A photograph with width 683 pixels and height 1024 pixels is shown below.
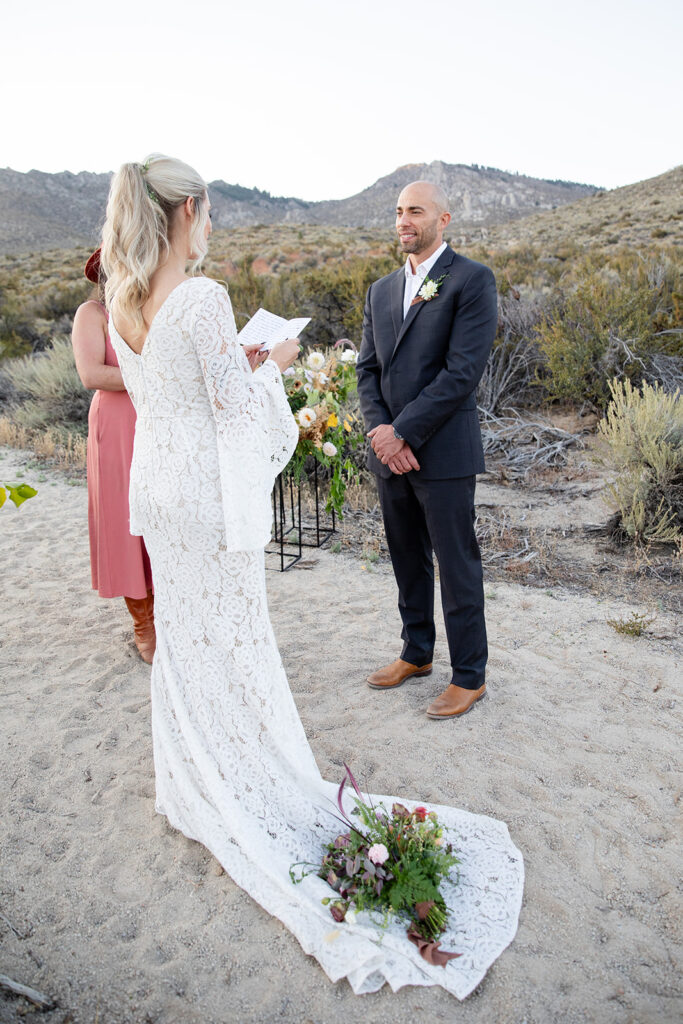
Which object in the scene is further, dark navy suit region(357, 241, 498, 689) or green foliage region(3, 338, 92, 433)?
green foliage region(3, 338, 92, 433)

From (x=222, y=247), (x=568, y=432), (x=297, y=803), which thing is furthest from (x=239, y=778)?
(x=222, y=247)

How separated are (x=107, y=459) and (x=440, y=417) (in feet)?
5.59

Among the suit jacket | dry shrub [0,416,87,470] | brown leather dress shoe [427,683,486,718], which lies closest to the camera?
the suit jacket

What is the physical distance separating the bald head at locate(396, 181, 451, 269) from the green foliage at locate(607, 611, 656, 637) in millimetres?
2354

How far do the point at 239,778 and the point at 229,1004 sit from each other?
2.01 ft

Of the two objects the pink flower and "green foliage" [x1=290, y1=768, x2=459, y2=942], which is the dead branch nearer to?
"green foliage" [x1=290, y1=768, x2=459, y2=942]

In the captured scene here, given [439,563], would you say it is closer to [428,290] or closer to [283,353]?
[428,290]

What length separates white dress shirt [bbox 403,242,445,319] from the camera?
312 centimetres

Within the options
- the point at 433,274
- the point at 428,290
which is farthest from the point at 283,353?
the point at 433,274

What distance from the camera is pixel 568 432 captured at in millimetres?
8312

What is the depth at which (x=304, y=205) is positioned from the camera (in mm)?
74375

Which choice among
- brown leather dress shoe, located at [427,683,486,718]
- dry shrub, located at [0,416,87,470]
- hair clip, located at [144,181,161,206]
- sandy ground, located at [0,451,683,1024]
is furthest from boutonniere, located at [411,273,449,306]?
dry shrub, located at [0,416,87,470]

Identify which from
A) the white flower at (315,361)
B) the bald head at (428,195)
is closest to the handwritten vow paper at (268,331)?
the bald head at (428,195)

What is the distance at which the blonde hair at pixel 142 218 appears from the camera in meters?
1.92
